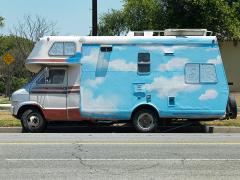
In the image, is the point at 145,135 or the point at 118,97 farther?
the point at 118,97

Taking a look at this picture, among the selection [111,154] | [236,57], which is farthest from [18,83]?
[111,154]

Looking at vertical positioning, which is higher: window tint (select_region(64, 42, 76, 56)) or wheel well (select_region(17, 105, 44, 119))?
window tint (select_region(64, 42, 76, 56))

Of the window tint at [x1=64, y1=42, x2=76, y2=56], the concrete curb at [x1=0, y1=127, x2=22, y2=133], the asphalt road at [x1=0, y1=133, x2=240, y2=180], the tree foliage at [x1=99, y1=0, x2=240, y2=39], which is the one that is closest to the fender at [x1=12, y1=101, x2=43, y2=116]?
the concrete curb at [x1=0, y1=127, x2=22, y2=133]

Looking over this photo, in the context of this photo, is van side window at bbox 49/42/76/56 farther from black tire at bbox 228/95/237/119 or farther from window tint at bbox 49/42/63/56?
black tire at bbox 228/95/237/119

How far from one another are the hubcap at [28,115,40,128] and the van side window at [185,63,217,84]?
462 centimetres

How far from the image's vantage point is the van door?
16.8 m

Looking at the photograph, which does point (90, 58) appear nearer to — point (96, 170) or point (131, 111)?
point (131, 111)

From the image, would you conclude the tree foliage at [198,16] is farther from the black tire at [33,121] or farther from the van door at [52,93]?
the black tire at [33,121]

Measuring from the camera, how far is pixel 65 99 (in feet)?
55.2

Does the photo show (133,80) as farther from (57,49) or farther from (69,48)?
(57,49)

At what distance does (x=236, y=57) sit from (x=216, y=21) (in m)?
4.16

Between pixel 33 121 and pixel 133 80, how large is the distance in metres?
3.24

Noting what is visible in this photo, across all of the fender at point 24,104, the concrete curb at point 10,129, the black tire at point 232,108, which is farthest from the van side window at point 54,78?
the black tire at point 232,108

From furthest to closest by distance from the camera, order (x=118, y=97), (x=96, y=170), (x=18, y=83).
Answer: (x=18, y=83) → (x=118, y=97) → (x=96, y=170)
